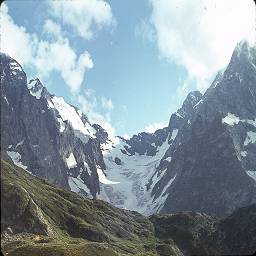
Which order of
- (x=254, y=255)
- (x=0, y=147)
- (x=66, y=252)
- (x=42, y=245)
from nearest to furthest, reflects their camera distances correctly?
(x=254, y=255) < (x=0, y=147) < (x=66, y=252) < (x=42, y=245)

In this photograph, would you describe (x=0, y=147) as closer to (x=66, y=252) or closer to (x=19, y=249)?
(x=19, y=249)

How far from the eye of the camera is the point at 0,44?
1803 cm

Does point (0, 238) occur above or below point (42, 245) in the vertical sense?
below

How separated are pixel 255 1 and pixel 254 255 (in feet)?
26.3

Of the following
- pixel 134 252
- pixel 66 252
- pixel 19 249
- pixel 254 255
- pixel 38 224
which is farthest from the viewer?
pixel 134 252

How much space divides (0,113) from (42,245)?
121m

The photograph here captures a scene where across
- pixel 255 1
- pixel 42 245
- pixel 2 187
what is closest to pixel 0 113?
pixel 2 187

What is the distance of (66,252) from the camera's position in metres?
126

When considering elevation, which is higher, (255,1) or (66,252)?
(66,252)

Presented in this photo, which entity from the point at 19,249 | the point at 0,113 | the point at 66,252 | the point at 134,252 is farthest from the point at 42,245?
the point at 0,113

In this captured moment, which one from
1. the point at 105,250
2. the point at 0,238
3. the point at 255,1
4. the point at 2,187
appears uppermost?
the point at 105,250

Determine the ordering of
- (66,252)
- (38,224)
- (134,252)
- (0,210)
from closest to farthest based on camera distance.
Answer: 1. (0,210)
2. (66,252)
3. (38,224)
4. (134,252)

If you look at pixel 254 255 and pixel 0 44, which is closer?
pixel 254 255

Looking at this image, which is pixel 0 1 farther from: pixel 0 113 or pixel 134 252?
pixel 134 252
